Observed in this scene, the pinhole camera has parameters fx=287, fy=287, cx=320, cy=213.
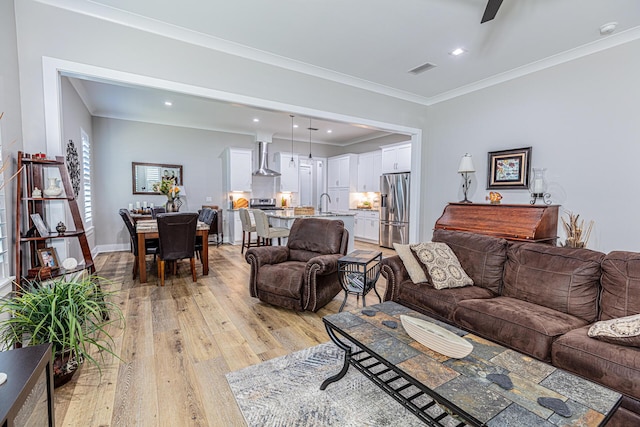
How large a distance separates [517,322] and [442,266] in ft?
2.64

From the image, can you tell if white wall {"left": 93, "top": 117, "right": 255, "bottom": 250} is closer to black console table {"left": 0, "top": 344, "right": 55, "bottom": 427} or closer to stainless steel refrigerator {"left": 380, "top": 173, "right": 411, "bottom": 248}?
stainless steel refrigerator {"left": 380, "top": 173, "right": 411, "bottom": 248}

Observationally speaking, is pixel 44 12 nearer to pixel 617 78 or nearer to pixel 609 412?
pixel 609 412

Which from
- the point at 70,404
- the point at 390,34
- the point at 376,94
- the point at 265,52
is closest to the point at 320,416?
the point at 70,404

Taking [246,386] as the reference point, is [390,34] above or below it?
above

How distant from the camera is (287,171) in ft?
27.8

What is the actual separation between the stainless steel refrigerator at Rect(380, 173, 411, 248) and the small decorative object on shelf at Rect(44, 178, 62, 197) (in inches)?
234

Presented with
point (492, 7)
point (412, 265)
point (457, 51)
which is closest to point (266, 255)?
point (412, 265)

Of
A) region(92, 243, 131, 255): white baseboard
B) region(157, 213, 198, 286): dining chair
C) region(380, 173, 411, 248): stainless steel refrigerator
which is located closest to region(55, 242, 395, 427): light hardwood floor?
region(157, 213, 198, 286): dining chair

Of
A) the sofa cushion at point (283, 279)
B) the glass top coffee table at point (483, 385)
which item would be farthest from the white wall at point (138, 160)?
the glass top coffee table at point (483, 385)

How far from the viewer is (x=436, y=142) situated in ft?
16.5

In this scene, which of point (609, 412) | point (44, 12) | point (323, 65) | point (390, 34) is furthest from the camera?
point (323, 65)

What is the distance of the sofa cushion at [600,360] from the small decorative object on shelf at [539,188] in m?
2.30

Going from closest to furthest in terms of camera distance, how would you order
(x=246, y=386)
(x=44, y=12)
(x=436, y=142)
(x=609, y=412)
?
(x=609, y=412), (x=246, y=386), (x=44, y=12), (x=436, y=142)

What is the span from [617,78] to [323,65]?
10.9 feet
